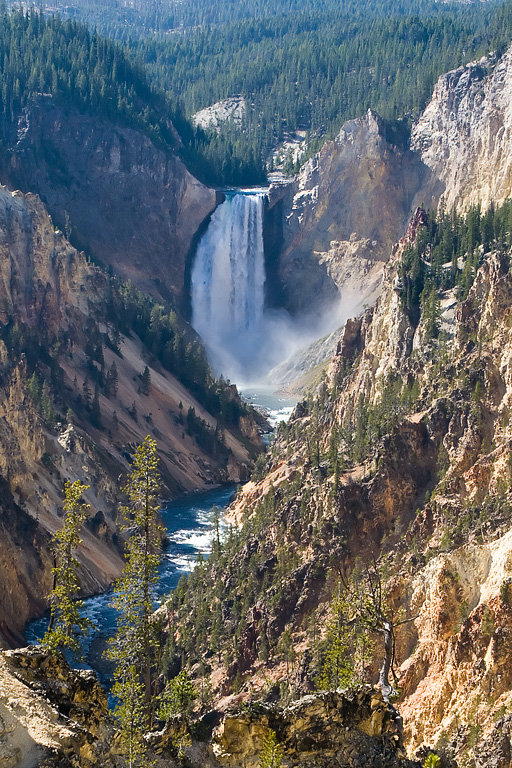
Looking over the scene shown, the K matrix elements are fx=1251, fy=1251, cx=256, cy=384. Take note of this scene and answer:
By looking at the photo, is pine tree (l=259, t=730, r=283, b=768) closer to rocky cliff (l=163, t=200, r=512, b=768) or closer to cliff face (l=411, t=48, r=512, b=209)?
rocky cliff (l=163, t=200, r=512, b=768)

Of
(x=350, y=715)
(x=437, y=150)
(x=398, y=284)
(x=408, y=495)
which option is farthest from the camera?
(x=437, y=150)

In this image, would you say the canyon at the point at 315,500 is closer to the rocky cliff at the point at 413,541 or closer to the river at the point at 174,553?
the rocky cliff at the point at 413,541

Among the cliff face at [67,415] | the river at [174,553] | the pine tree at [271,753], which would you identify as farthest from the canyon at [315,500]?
the river at [174,553]

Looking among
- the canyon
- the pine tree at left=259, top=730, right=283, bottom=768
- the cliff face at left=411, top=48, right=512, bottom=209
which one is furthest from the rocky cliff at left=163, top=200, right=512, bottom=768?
the cliff face at left=411, top=48, right=512, bottom=209

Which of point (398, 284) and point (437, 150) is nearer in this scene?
point (398, 284)

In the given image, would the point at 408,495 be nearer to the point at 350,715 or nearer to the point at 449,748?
the point at 449,748

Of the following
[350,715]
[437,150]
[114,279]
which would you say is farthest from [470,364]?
[437,150]

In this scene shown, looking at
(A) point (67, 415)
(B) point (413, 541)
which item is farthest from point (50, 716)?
(A) point (67, 415)
